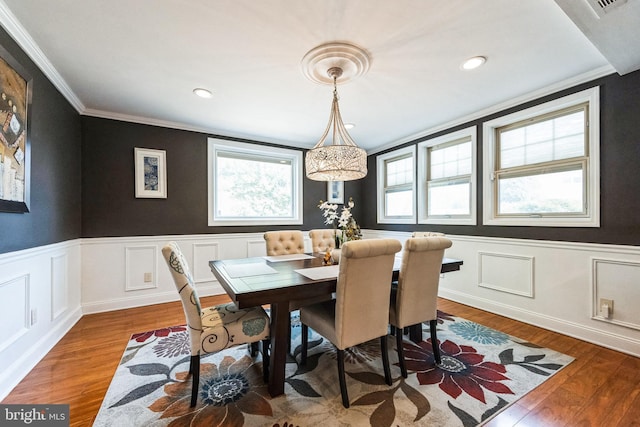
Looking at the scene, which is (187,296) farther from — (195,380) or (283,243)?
(283,243)

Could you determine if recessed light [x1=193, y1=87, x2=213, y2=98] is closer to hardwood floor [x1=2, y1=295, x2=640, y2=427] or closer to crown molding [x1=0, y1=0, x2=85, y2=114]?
crown molding [x1=0, y1=0, x2=85, y2=114]

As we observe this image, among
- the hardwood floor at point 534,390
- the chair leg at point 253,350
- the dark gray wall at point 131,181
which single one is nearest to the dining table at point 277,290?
the chair leg at point 253,350

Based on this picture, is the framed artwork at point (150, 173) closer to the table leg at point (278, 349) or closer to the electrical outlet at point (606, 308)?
the table leg at point (278, 349)

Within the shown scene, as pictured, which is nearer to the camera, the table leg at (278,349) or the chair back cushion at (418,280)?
the table leg at (278,349)

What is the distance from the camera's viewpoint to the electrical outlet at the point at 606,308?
7.45ft

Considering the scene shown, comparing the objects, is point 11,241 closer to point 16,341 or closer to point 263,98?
point 16,341

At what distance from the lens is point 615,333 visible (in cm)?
225

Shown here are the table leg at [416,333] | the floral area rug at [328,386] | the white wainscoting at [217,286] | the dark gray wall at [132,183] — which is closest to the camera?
the floral area rug at [328,386]

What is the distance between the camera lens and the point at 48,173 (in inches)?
91.7

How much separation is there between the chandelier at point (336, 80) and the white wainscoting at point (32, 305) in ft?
7.45

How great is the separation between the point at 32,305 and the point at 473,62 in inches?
159

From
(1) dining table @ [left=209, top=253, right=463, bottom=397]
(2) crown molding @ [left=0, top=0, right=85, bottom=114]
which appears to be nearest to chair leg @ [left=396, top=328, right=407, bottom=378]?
(1) dining table @ [left=209, top=253, right=463, bottom=397]

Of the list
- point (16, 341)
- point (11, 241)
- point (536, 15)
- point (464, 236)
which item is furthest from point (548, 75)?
point (16, 341)

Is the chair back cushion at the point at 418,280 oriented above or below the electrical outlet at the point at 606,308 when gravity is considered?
above
